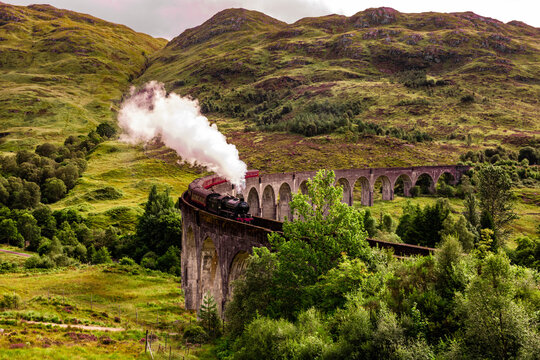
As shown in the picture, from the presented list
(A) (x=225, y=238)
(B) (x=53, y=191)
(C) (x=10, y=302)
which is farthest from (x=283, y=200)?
(B) (x=53, y=191)

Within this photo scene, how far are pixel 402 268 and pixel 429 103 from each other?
167 m

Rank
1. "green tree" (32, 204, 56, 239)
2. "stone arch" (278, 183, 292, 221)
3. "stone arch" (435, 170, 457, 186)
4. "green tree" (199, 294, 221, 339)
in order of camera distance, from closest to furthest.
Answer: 1. "green tree" (199, 294, 221, 339)
2. "stone arch" (278, 183, 292, 221)
3. "green tree" (32, 204, 56, 239)
4. "stone arch" (435, 170, 457, 186)

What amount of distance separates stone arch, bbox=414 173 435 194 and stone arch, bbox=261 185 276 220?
46.9m

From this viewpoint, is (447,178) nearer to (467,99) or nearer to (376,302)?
(467,99)

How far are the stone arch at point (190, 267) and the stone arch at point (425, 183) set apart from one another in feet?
237

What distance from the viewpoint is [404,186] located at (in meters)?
95.6

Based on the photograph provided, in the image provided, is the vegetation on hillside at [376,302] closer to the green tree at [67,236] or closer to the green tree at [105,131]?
the green tree at [67,236]

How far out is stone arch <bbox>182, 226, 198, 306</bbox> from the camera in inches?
1449

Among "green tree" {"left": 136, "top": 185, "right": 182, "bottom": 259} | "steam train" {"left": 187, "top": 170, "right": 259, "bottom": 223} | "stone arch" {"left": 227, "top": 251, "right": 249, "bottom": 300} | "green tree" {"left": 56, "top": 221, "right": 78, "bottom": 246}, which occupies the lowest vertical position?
"green tree" {"left": 56, "top": 221, "right": 78, "bottom": 246}

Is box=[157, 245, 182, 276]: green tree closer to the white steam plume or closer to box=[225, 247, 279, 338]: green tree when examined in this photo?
the white steam plume

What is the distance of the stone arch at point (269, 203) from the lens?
64.7 m

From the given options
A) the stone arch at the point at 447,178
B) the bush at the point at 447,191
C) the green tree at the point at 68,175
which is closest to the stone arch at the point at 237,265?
the bush at the point at 447,191

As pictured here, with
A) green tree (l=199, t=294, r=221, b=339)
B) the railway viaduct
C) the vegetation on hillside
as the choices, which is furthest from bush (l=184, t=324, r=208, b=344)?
the vegetation on hillside

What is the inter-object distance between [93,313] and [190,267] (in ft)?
30.9
